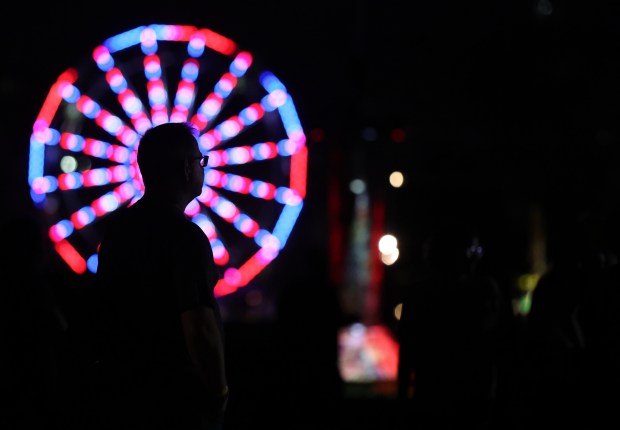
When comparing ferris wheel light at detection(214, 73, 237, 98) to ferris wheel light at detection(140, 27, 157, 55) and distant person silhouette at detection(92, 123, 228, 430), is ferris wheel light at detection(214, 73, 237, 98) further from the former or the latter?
distant person silhouette at detection(92, 123, 228, 430)

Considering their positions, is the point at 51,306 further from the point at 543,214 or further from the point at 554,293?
the point at 543,214

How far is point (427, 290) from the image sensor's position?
4.15m

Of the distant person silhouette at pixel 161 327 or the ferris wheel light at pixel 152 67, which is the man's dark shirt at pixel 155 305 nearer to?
the distant person silhouette at pixel 161 327

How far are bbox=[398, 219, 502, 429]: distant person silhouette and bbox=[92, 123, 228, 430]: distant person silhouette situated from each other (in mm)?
1574

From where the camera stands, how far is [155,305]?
2746 mm

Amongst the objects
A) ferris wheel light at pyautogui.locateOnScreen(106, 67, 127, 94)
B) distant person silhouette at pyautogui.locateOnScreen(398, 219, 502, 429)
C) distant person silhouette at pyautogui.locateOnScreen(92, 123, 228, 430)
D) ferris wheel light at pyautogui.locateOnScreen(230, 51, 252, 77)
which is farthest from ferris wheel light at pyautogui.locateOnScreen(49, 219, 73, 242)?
distant person silhouette at pyautogui.locateOnScreen(92, 123, 228, 430)

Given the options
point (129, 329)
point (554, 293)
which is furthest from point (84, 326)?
point (554, 293)

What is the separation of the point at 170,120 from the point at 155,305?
7178 millimetres

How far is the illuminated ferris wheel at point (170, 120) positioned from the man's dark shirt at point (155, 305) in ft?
20.5

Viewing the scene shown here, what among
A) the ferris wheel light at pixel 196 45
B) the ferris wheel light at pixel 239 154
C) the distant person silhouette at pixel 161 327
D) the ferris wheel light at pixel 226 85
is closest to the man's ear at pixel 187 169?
the distant person silhouette at pixel 161 327

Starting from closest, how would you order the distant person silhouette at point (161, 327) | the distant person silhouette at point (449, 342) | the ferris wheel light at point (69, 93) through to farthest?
the distant person silhouette at point (161, 327) → the distant person silhouette at point (449, 342) → the ferris wheel light at point (69, 93)

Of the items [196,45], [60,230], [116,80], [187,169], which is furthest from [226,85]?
[187,169]

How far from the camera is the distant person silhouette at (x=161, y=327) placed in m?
2.68

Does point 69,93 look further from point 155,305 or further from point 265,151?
point 155,305
